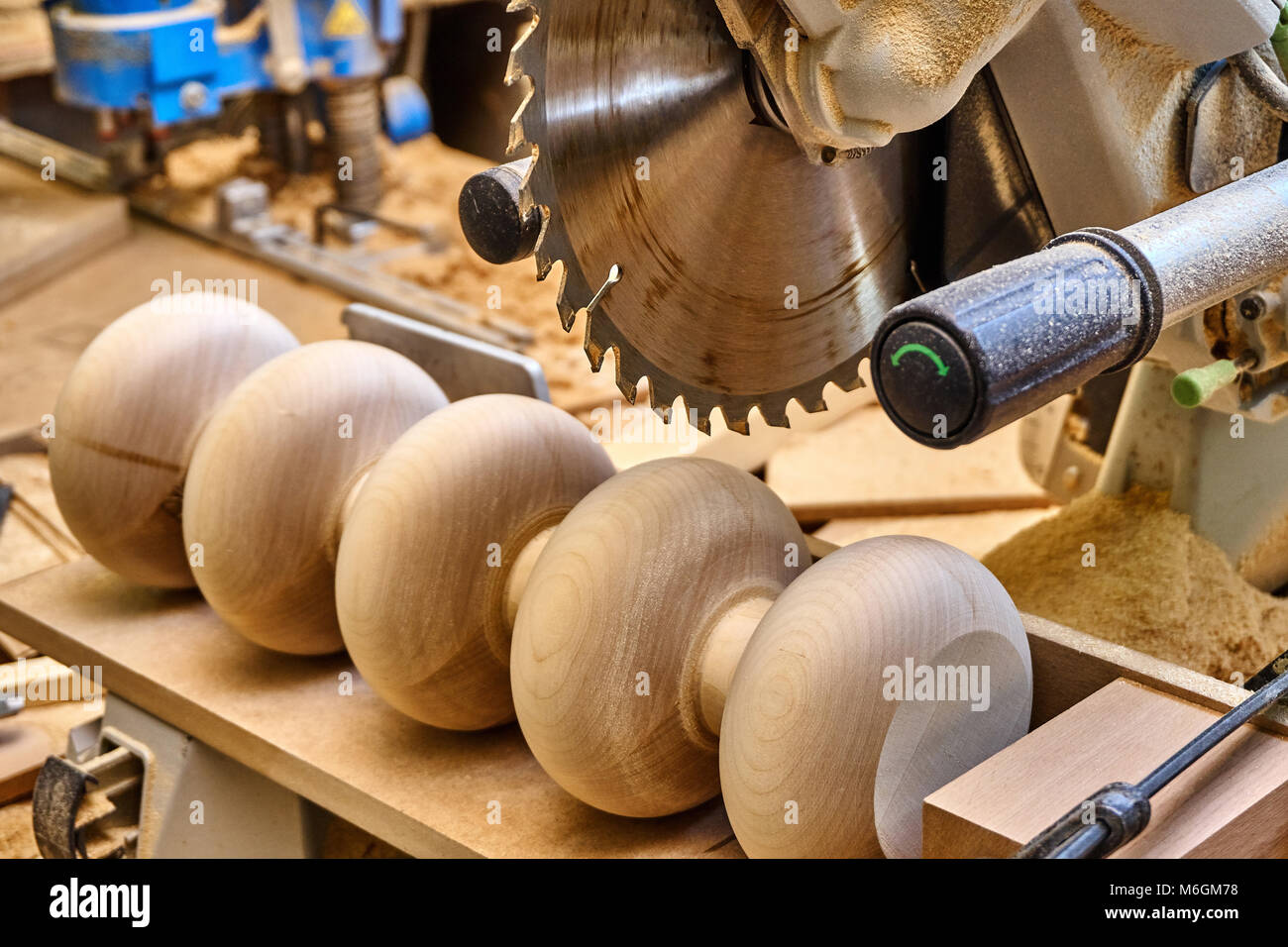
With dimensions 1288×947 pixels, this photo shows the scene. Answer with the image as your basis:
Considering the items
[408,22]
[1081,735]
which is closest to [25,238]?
[408,22]

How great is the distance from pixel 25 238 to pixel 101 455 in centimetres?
157

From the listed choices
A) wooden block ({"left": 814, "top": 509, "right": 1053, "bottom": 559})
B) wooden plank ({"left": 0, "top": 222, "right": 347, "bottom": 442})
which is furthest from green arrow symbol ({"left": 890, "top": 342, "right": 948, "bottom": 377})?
wooden plank ({"left": 0, "top": 222, "right": 347, "bottom": 442})

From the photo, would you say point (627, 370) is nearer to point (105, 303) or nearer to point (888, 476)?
point (888, 476)

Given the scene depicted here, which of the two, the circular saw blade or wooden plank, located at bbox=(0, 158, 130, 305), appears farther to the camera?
wooden plank, located at bbox=(0, 158, 130, 305)

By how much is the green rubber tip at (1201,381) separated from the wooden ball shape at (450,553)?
0.44 meters

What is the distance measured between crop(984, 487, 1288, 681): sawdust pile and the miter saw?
10cm

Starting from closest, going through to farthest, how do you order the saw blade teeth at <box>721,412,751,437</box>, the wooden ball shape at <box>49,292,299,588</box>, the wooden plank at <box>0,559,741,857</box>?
1. the wooden plank at <box>0,559,741,857</box>
2. the saw blade teeth at <box>721,412,751,437</box>
3. the wooden ball shape at <box>49,292,299,588</box>

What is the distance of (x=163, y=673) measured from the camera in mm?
1265

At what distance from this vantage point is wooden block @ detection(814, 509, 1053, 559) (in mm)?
1763

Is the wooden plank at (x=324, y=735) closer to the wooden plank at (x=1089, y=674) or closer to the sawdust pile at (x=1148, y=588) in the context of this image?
the wooden plank at (x=1089, y=674)

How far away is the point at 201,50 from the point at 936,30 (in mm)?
2096

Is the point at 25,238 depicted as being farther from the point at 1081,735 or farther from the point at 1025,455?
the point at 1081,735

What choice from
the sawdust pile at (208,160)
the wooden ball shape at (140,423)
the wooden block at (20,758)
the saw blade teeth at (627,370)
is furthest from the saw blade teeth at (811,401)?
the sawdust pile at (208,160)

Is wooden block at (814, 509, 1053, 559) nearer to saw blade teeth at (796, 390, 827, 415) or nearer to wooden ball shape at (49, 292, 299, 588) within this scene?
saw blade teeth at (796, 390, 827, 415)
